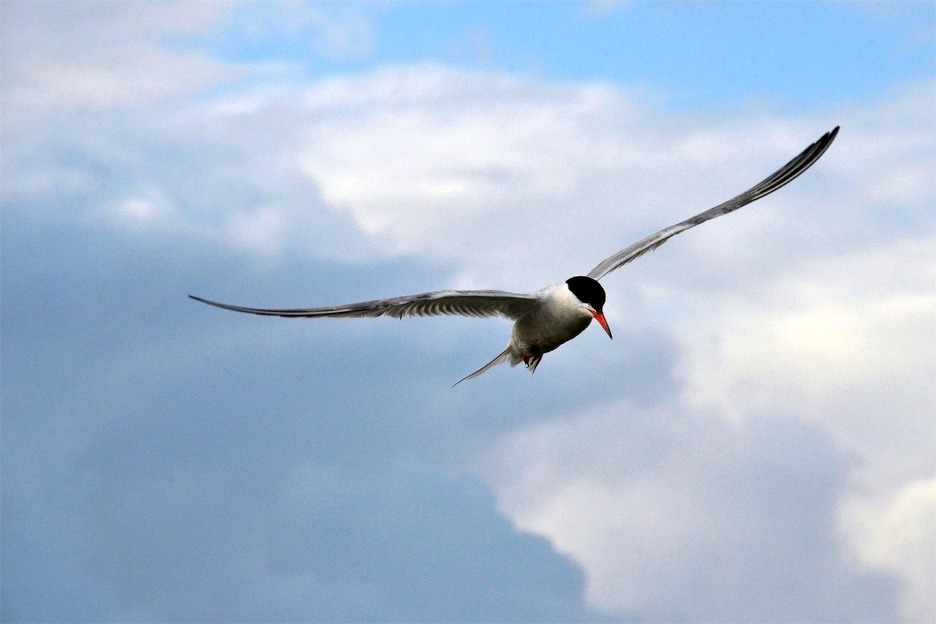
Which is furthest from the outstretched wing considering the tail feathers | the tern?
the tail feathers

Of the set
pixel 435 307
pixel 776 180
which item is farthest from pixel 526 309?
pixel 776 180

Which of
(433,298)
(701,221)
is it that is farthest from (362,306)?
(701,221)

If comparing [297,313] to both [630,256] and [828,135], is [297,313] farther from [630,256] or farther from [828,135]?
[828,135]

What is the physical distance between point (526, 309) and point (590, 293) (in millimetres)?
1193

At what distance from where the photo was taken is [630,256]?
1661 cm

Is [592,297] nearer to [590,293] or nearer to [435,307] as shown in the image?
[590,293]

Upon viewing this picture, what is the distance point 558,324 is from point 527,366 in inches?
51.1

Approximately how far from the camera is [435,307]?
14719 mm

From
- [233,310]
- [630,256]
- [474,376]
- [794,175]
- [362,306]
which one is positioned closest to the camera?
[233,310]

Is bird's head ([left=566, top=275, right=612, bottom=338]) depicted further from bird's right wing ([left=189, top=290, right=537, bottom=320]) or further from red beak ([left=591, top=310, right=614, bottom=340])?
bird's right wing ([left=189, top=290, right=537, bottom=320])

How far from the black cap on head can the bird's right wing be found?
26.6 inches

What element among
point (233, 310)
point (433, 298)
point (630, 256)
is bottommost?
point (233, 310)

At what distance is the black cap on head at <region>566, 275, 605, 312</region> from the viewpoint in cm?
1386

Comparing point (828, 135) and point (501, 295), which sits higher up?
point (828, 135)
